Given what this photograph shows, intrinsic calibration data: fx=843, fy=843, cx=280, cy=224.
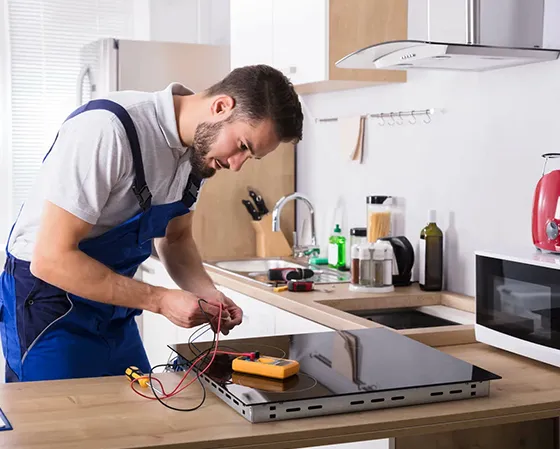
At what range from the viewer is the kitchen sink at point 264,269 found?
10.4ft

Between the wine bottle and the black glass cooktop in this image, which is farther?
the wine bottle

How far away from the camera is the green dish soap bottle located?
3432 mm

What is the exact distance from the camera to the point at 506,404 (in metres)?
1.57

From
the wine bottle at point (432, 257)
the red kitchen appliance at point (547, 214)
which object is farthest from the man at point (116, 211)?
the wine bottle at point (432, 257)

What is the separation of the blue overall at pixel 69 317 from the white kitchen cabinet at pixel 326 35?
113 cm

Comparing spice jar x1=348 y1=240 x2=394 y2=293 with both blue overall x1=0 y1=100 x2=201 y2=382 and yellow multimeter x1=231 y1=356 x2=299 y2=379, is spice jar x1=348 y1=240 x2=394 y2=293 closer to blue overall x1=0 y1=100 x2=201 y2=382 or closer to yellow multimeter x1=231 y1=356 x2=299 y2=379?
blue overall x1=0 y1=100 x2=201 y2=382

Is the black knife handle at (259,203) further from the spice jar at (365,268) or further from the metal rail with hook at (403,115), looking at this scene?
the spice jar at (365,268)

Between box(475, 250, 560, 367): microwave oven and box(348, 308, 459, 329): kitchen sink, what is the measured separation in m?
0.65

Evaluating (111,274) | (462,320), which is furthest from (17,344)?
(462,320)

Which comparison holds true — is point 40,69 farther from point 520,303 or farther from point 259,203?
point 520,303

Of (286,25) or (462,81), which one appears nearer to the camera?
(462,81)

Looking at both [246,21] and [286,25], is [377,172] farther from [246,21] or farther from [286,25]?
[246,21]

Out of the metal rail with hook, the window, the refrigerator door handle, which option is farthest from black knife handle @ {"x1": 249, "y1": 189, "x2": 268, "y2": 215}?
the window

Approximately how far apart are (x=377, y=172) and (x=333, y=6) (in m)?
0.68
